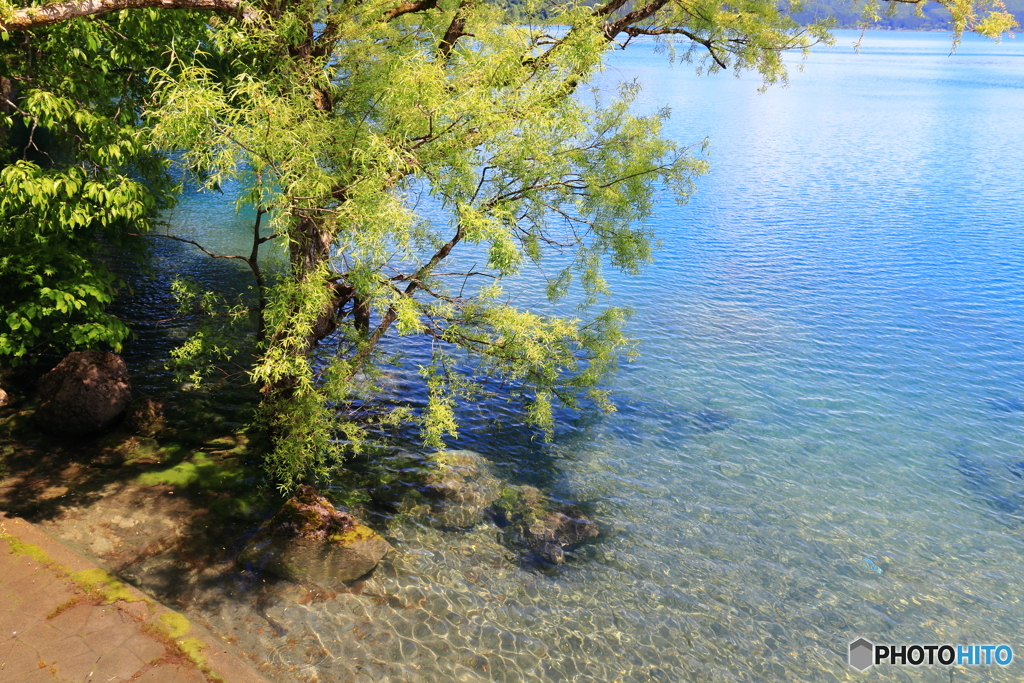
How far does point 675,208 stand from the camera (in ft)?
121

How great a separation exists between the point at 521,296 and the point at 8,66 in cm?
1539

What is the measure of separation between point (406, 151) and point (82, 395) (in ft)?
28.6

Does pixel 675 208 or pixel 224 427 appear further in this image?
pixel 675 208

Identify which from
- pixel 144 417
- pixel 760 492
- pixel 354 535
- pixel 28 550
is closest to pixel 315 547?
pixel 354 535

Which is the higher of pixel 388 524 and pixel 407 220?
pixel 407 220

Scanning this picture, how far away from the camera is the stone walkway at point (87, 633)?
9266mm

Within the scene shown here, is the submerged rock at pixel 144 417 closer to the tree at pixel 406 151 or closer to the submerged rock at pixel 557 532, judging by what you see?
the tree at pixel 406 151

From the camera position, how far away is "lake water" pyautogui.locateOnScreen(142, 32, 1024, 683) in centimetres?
1123

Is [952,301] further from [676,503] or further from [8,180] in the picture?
[8,180]

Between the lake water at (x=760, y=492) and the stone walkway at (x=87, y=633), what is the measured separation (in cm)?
77

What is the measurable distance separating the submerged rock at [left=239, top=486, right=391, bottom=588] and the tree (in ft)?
4.09

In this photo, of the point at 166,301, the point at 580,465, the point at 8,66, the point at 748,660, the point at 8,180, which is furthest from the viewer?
the point at 166,301

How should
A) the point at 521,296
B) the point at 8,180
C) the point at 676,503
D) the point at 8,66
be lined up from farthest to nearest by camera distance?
1. the point at 521,296
2. the point at 676,503
3. the point at 8,66
4. the point at 8,180

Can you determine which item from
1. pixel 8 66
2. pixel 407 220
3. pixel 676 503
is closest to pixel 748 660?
pixel 676 503
